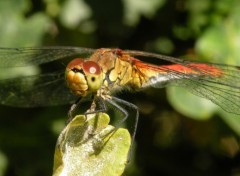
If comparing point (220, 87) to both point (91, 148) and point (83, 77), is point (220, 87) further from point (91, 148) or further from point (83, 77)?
point (91, 148)

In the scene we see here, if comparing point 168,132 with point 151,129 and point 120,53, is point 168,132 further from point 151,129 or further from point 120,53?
point 120,53

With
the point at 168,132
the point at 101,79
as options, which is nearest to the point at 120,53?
the point at 101,79

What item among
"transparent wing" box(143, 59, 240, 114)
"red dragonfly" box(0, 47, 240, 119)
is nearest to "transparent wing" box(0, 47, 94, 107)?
"red dragonfly" box(0, 47, 240, 119)

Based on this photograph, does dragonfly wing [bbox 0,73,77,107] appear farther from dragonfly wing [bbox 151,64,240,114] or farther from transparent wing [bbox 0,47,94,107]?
dragonfly wing [bbox 151,64,240,114]

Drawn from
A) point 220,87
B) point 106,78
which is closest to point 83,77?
point 106,78

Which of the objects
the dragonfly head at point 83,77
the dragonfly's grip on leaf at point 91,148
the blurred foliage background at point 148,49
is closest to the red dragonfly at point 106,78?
the dragonfly head at point 83,77

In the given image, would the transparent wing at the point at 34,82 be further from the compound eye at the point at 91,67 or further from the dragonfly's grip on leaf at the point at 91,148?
the dragonfly's grip on leaf at the point at 91,148
